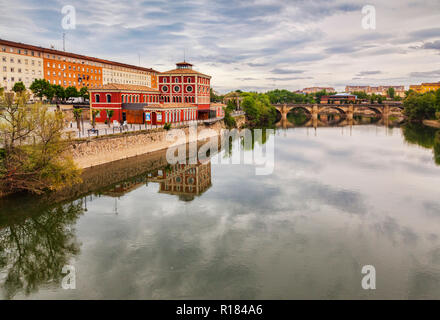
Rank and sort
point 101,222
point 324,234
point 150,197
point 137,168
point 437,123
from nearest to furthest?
1. point 324,234
2. point 101,222
3. point 150,197
4. point 137,168
5. point 437,123

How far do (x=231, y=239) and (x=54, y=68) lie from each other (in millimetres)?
74979

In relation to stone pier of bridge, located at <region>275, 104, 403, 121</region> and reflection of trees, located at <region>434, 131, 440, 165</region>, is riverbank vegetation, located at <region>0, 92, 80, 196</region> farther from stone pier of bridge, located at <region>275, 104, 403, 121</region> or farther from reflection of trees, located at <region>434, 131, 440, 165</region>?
stone pier of bridge, located at <region>275, 104, 403, 121</region>

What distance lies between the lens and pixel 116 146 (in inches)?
1410

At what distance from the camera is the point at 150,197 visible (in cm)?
2533

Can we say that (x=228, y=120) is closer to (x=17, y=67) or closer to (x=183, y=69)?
(x=183, y=69)

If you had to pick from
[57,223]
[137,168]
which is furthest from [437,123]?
[57,223]

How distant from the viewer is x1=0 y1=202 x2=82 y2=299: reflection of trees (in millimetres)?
14523

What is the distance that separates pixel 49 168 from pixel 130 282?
43.1 feet

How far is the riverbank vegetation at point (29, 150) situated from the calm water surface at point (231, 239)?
52.3 inches

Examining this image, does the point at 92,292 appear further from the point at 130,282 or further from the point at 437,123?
the point at 437,123

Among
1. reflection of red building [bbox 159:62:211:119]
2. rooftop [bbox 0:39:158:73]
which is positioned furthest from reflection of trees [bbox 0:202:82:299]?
rooftop [bbox 0:39:158:73]

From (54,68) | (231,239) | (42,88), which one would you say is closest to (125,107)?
(42,88)

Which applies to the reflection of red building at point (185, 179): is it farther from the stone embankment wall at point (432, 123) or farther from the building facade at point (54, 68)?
the stone embankment wall at point (432, 123)

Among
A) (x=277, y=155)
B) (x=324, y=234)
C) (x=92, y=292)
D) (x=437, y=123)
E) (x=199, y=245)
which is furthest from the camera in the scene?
(x=437, y=123)
